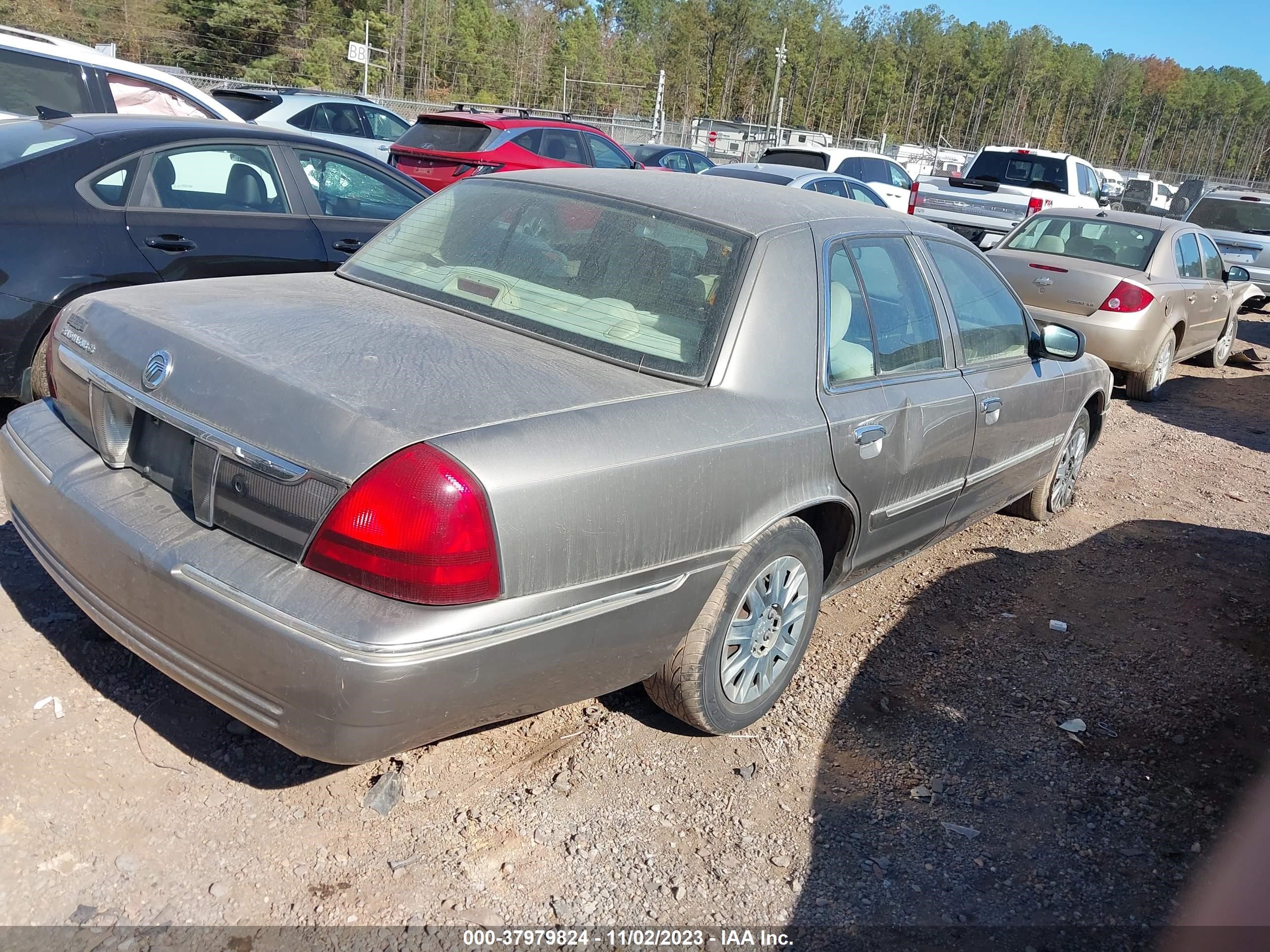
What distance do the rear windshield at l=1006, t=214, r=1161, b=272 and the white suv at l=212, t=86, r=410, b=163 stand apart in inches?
312

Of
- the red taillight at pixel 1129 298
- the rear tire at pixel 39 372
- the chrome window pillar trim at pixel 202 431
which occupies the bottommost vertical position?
the rear tire at pixel 39 372

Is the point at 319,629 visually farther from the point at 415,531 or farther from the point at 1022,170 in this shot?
the point at 1022,170

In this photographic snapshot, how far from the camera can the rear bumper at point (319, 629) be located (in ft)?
7.38

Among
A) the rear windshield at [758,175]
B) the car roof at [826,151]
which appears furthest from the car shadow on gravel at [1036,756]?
the car roof at [826,151]

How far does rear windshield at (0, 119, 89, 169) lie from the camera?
4551mm

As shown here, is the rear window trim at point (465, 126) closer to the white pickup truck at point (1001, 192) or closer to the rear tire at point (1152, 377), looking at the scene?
the white pickup truck at point (1001, 192)

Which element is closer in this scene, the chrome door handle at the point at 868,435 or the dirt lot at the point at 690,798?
the dirt lot at the point at 690,798

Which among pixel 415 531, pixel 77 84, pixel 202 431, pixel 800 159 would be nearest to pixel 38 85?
pixel 77 84

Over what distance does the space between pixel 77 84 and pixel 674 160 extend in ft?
32.5

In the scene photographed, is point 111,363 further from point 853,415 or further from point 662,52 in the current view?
point 662,52

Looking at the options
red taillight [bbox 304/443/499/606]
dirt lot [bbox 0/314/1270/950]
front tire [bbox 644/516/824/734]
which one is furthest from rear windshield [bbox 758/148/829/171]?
red taillight [bbox 304/443/499/606]

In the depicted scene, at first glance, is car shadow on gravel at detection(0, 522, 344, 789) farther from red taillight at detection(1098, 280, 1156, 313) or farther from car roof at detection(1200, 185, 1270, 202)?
car roof at detection(1200, 185, 1270, 202)

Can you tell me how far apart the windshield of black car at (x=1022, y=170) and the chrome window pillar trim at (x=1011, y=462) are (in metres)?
10.7

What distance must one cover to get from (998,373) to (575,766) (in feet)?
7.94
